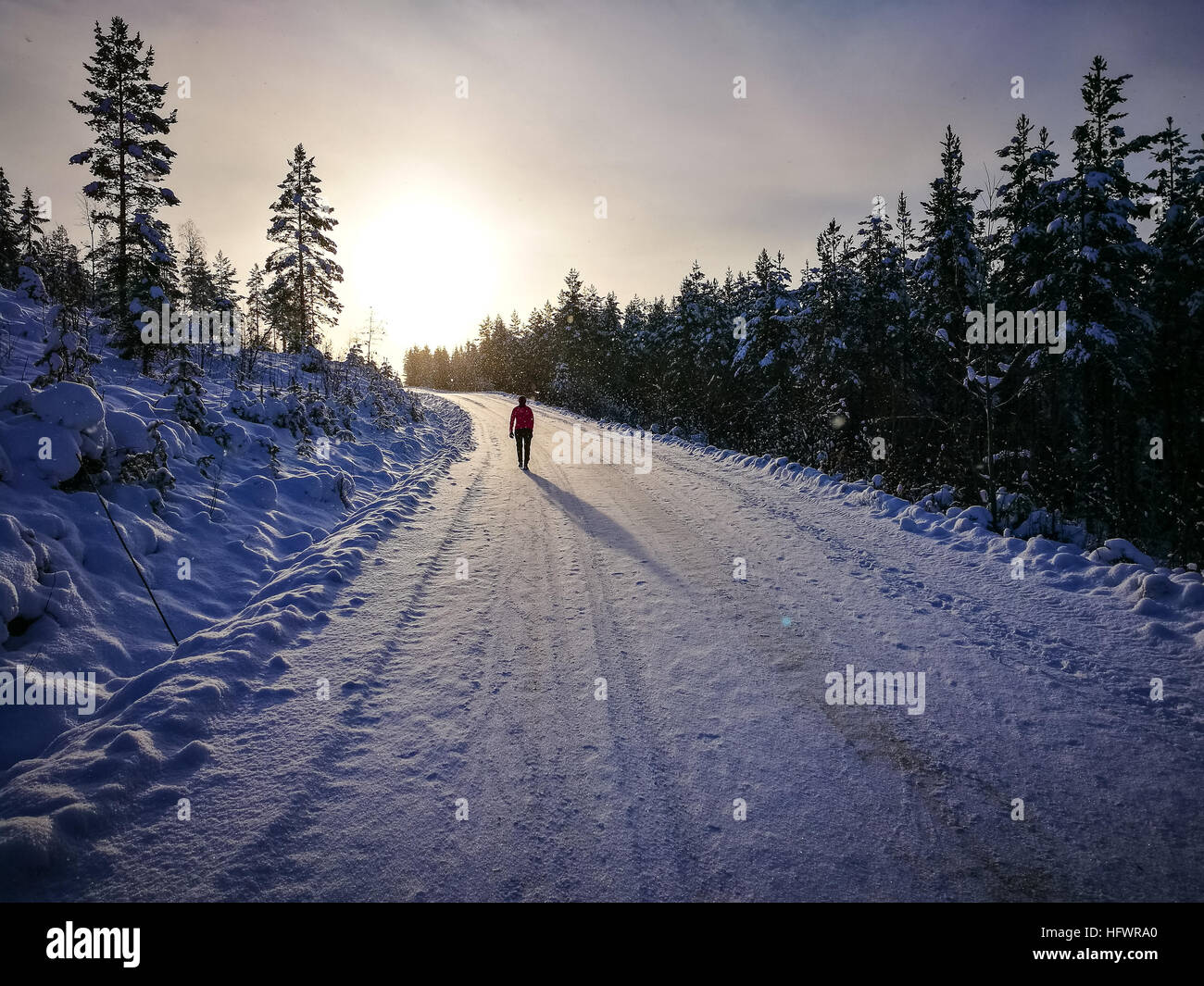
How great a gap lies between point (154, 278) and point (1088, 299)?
29.2m

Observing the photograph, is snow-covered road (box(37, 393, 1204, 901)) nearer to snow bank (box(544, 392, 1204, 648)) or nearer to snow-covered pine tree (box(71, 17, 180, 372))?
snow bank (box(544, 392, 1204, 648))

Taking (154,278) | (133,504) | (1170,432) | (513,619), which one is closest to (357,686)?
(513,619)

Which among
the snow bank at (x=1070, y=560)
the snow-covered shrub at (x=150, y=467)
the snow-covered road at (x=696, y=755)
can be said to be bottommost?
the snow-covered road at (x=696, y=755)

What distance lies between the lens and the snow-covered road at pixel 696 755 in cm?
218

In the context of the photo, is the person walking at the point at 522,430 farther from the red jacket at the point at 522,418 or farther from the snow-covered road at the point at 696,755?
the snow-covered road at the point at 696,755

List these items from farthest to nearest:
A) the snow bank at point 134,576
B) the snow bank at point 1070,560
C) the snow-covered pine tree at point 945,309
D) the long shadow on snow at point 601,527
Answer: the snow-covered pine tree at point 945,309
the long shadow on snow at point 601,527
the snow bank at point 1070,560
the snow bank at point 134,576

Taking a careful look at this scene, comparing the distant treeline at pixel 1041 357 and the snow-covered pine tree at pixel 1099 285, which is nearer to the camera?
the distant treeline at pixel 1041 357

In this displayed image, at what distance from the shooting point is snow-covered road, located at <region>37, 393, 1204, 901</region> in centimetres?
218

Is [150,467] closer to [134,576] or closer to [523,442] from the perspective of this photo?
[134,576]

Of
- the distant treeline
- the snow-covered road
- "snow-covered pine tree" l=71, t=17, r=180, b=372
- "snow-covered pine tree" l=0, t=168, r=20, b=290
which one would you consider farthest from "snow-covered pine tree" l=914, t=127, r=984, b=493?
"snow-covered pine tree" l=0, t=168, r=20, b=290

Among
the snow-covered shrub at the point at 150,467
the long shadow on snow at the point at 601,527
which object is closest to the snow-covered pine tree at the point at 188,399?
the snow-covered shrub at the point at 150,467

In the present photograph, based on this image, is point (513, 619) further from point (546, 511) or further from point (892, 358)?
point (892, 358)

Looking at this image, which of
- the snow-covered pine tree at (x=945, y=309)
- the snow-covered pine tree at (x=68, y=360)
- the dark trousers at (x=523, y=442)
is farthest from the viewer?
the dark trousers at (x=523, y=442)

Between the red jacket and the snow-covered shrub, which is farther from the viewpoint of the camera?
the red jacket
